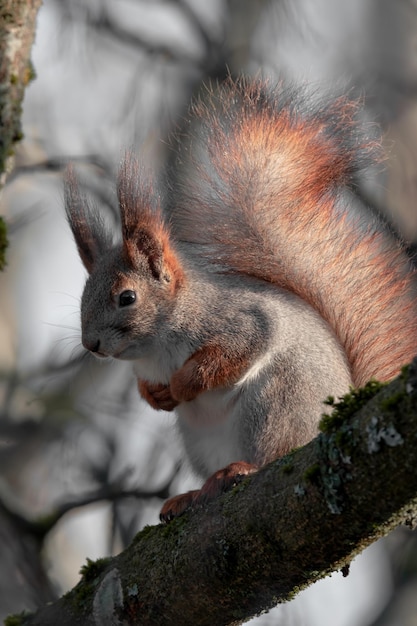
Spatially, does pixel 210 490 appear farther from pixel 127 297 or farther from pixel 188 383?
pixel 127 297

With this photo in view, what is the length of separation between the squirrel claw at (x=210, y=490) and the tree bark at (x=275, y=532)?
0.08m

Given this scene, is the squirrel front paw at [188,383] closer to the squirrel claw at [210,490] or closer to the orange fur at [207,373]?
the orange fur at [207,373]

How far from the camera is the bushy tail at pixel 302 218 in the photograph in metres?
2.59

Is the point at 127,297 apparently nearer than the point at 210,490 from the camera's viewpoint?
No

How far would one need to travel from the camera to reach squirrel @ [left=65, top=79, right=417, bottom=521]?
8.05 feet

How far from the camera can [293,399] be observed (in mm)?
2416

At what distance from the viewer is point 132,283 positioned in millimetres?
2664

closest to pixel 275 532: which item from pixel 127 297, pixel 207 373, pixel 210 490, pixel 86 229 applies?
pixel 210 490

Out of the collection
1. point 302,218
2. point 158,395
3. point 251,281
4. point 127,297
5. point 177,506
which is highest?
point 302,218

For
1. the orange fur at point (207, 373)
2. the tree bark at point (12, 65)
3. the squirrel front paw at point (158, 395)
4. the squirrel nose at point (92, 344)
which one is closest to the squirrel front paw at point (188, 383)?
the orange fur at point (207, 373)

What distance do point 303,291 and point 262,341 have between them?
9.4 inches

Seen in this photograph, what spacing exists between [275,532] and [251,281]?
1218 mm

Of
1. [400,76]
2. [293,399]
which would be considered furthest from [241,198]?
[400,76]

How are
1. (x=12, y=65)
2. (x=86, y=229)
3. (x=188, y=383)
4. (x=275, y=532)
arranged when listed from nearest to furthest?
(x=275, y=532), (x=12, y=65), (x=188, y=383), (x=86, y=229)
